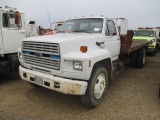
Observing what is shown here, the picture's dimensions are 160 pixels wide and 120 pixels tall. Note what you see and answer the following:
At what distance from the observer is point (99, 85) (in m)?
4.55

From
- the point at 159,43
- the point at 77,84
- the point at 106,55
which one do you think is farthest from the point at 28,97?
the point at 159,43

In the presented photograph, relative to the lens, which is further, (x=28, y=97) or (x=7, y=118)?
(x=28, y=97)

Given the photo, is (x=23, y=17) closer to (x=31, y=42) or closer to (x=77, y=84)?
(x=31, y=42)

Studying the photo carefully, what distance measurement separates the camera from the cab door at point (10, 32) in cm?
634

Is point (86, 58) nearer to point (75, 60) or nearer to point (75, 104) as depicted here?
point (75, 60)

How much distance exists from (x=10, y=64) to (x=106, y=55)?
11.2ft

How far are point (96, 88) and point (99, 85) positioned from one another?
13 centimetres

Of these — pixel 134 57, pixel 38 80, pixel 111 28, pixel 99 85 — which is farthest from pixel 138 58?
pixel 38 80

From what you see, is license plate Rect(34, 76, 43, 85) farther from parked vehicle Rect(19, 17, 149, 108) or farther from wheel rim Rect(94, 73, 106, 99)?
wheel rim Rect(94, 73, 106, 99)

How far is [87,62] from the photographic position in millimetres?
3826

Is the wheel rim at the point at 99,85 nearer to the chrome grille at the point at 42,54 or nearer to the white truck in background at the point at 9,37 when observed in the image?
the chrome grille at the point at 42,54

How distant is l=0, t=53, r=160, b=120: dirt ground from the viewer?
4156 millimetres

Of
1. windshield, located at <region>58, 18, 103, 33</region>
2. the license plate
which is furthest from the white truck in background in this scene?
the license plate

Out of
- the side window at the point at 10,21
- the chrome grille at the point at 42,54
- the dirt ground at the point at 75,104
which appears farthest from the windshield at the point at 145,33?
the chrome grille at the point at 42,54
